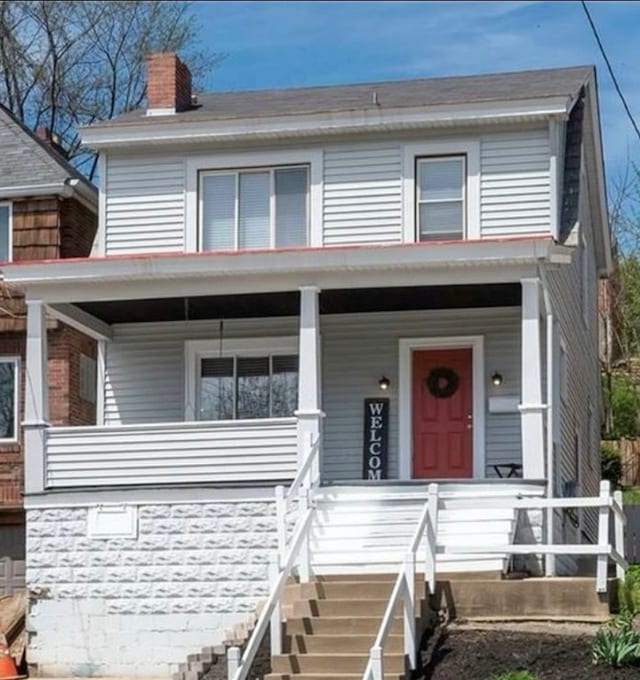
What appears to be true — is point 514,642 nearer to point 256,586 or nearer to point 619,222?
point 256,586

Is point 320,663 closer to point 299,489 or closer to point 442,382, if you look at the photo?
point 299,489

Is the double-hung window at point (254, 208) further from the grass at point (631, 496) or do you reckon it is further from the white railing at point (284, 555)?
the grass at point (631, 496)

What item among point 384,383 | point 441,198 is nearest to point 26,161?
point 441,198

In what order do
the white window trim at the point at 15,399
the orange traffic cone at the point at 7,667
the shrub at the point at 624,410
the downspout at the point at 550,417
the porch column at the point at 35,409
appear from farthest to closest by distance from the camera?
the shrub at the point at 624,410
the white window trim at the point at 15,399
the porch column at the point at 35,409
the orange traffic cone at the point at 7,667
the downspout at the point at 550,417

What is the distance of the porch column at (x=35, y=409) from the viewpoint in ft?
60.9

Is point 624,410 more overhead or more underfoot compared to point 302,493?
more overhead

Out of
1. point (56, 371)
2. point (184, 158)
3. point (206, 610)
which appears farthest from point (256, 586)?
point (56, 371)

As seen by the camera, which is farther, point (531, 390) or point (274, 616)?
point (531, 390)

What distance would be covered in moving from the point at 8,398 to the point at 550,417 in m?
10.6

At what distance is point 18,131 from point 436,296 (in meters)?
10.3

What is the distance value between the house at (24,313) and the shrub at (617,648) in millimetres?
13135

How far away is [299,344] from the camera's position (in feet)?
62.5

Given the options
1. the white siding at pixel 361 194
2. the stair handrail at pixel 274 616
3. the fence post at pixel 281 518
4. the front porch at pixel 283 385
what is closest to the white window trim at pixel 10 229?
the front porch at pixel 283 385

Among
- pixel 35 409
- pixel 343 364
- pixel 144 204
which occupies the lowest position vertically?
pixel 35 409
